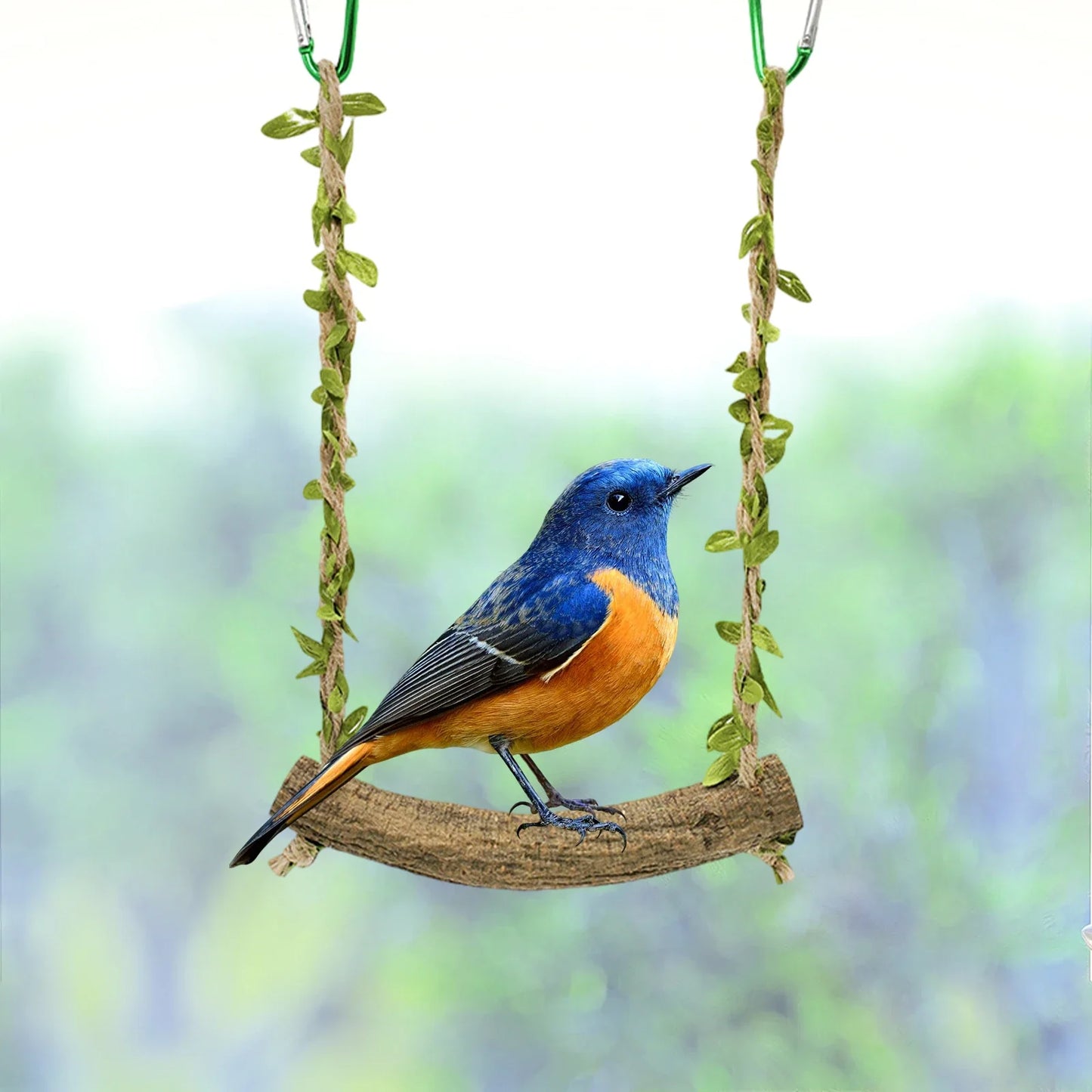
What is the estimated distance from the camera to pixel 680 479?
53.5 inches

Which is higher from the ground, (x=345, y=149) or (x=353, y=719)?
(x=345, y=149)

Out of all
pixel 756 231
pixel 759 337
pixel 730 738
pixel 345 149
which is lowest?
pixel 730 738

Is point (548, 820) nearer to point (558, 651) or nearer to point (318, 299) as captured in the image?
point (558, 651)

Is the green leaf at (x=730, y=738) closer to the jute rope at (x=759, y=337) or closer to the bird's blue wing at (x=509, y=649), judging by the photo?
the jute rope at (x=759, y=337)

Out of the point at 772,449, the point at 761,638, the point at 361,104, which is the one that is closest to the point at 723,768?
the point at 761,638

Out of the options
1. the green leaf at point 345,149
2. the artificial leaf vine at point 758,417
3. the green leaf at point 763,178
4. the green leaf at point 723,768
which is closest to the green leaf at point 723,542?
the artificial leaf vine at point 758,417

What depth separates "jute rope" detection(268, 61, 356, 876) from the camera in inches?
53.7

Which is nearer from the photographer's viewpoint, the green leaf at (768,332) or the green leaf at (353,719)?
the green leaf at (768,332)

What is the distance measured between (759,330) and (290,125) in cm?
57

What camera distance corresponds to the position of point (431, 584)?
2.03 m

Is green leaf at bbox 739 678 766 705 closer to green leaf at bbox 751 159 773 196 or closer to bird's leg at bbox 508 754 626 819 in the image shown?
bird's leg at bbox 508 754 626 819

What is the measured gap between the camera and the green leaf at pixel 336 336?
1.37 metres

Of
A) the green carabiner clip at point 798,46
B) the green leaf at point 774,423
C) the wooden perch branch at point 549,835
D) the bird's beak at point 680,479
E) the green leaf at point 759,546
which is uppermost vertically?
the green carabiner clip at point 798,46

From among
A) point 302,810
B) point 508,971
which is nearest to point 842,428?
point 508,971
